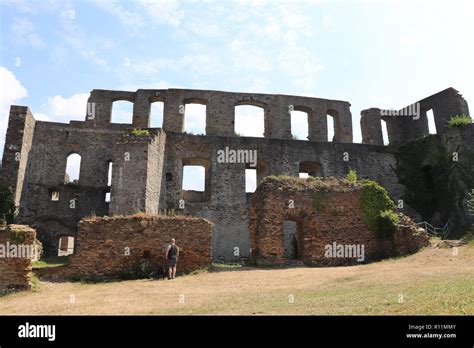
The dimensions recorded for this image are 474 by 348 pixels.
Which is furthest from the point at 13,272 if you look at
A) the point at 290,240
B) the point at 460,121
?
the point at 460,121

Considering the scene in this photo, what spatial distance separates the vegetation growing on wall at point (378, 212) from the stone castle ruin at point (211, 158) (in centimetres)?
705

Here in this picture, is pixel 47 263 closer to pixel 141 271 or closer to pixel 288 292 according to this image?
pixel 141 271

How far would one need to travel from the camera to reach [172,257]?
40.7 ft

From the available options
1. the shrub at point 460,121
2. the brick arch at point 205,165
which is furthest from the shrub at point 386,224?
the brick arch at point 205,165

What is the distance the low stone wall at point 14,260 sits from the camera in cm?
1110

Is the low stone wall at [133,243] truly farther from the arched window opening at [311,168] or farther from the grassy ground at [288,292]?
the arched window opening at [311,168]

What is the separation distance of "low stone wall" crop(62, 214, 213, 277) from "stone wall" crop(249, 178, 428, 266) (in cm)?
234

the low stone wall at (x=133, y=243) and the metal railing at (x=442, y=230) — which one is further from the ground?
the metal railing at (x=442, y=230)

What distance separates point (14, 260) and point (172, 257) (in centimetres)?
415
